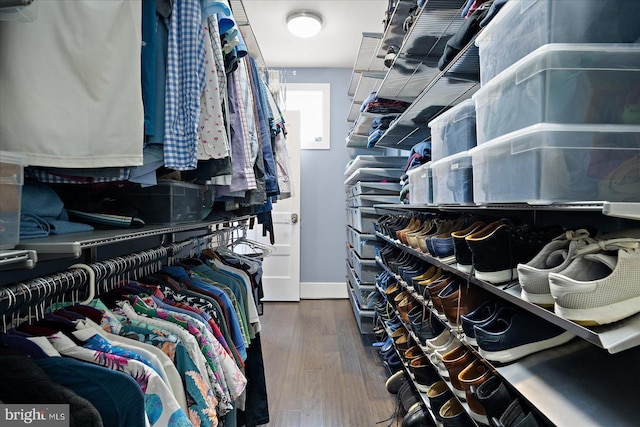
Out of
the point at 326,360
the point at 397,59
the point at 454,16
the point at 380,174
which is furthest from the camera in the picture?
the point at 380,174

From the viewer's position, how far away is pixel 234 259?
218cm

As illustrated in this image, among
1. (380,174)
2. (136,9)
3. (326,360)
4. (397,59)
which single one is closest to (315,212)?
(380,174)

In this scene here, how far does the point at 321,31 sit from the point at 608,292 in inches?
144

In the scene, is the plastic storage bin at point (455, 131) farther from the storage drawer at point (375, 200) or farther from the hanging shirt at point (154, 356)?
the storage drawer at point (375, 200)

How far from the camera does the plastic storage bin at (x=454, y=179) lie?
4.15ft

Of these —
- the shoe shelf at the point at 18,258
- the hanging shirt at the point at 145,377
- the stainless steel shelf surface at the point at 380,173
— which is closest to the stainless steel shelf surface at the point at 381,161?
the stainless steel shelf surface at the point at 380,173

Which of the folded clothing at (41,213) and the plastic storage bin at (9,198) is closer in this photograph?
the plastic storage bin at (9,198)

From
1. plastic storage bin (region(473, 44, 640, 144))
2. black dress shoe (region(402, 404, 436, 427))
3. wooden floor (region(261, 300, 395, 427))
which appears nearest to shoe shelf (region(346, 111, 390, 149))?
wooden floor (region(261, 300, 395, 427))

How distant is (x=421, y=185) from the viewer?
5.95 feet

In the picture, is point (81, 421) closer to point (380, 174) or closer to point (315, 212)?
point (380, 174)

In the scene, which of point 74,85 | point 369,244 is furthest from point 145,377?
point 369,244

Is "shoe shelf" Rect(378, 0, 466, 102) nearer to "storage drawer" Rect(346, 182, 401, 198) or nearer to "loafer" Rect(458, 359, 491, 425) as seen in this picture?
"storage drawer" Rect(346, 182, 401, 198)

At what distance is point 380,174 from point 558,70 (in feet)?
7.55

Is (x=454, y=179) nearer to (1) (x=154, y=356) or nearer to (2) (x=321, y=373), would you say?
(1) (x=154, y=356)
